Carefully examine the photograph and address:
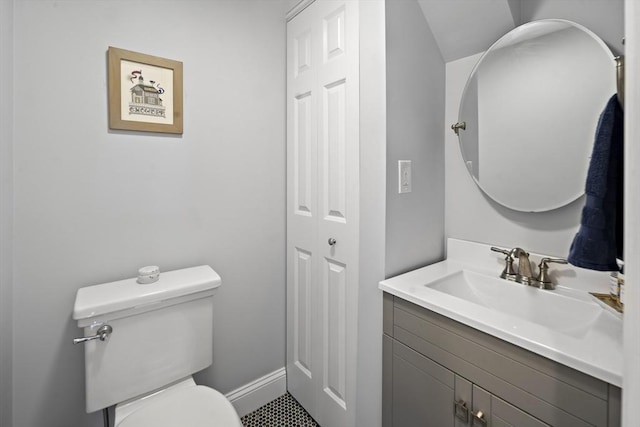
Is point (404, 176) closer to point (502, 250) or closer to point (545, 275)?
point (502, 250)

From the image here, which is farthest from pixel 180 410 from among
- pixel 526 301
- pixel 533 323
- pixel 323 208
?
pixel 526 301

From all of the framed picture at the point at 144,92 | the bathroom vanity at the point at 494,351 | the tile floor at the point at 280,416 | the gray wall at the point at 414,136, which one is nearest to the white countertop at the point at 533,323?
the bathroom vanity at the point at 494,351

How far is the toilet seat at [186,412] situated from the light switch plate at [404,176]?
101 centimetres

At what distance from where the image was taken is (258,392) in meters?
1.67

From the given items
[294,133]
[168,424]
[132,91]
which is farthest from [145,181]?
[168,424]

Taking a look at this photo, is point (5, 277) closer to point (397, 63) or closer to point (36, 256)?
point (36, 256)

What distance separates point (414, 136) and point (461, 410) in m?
1.00

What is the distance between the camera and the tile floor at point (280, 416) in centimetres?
156

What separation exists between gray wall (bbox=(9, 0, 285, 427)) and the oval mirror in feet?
3.26

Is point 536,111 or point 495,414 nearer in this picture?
point 495,414

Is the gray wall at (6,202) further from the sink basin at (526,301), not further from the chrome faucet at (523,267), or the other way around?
the chrome faucet at (523,267)

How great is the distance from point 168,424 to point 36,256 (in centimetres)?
76

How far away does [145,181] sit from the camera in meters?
1.29

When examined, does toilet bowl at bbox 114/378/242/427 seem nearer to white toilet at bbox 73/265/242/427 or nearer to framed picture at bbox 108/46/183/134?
white toilet at bbox 73/265/242/427
